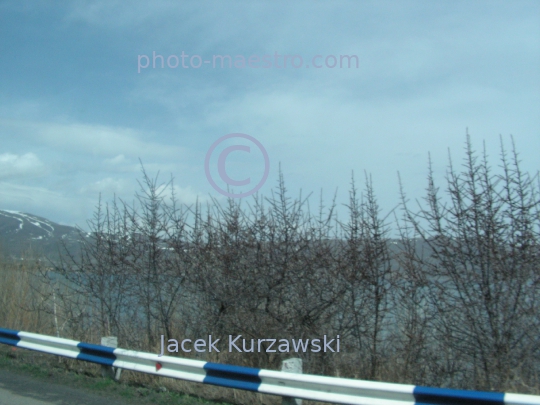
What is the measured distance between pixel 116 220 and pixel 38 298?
3.84 metres

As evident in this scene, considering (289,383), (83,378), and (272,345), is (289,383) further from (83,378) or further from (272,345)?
(83,378)

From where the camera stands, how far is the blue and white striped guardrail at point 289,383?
505cm

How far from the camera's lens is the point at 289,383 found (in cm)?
598

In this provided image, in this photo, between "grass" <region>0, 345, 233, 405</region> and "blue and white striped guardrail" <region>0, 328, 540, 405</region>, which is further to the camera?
"grass" <region>0, 345, 233, 405</region>

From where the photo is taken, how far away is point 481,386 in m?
7.02

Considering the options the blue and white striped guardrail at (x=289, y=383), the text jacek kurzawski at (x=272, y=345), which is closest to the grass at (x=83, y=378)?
the blue and white striped guardrail at (x=289, y=383)

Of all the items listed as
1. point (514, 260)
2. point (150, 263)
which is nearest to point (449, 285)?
point (514, 260)

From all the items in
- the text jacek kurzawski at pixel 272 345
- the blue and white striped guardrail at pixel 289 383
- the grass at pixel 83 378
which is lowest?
the grass at pixel 83 378

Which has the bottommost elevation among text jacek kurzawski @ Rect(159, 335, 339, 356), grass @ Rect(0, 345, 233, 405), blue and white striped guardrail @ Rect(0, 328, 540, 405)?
grass @ Rect(0, 345, 233, 405)

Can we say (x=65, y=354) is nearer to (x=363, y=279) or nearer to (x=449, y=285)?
(x=363, y=279)

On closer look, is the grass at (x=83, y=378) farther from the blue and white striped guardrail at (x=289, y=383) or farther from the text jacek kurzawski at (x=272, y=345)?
the text jacek kurzawski at (x=272, y=345)

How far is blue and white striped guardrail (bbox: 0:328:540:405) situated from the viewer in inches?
199

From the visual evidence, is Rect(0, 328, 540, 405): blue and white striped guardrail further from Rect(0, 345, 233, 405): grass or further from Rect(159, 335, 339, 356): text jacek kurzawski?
Rect(159, 335, 339, 356): text jacek kurzawski

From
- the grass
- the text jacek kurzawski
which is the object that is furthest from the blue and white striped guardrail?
the text jacek kurzawski
